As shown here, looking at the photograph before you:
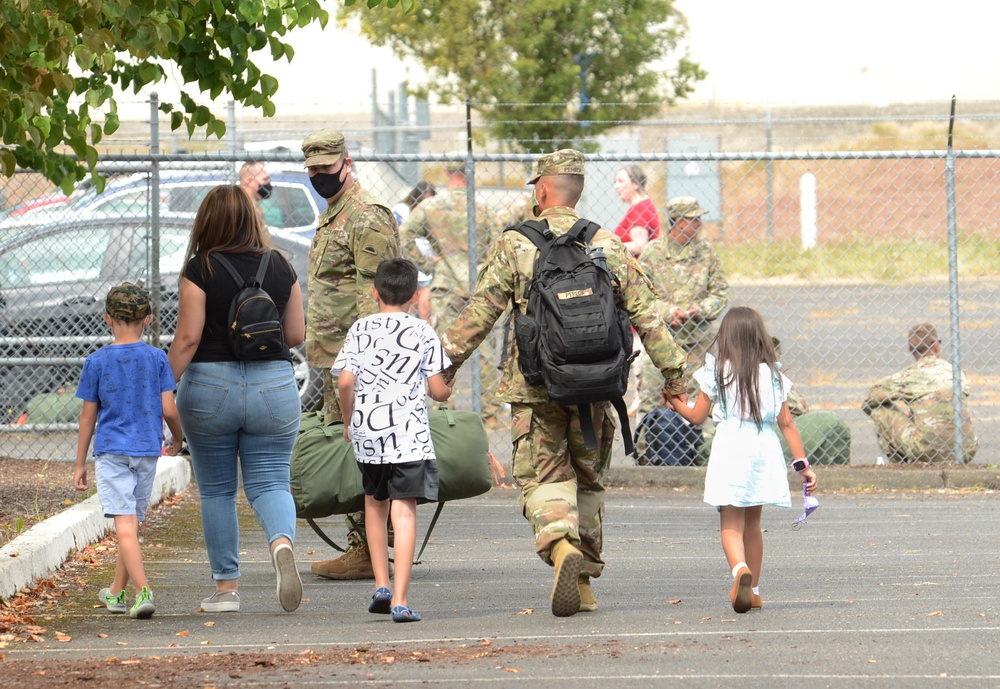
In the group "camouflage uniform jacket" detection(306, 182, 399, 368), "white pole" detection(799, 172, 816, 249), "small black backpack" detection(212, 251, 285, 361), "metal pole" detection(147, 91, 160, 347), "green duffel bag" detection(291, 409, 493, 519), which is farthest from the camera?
"white pole" detection(799, 172, 816, 249)

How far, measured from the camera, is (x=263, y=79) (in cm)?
648

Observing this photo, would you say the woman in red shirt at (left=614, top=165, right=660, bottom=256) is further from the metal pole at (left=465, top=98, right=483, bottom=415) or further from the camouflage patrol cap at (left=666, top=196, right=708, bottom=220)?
the metal pole at (left=465, top=98, right=483, bottom=415)

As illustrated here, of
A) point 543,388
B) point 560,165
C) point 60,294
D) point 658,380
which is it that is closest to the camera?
point 543,388

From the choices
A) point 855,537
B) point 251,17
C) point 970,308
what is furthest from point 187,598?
point 970,308

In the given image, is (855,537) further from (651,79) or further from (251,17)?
(651,79)

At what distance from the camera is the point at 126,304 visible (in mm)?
5902

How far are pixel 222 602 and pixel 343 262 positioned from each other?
165 cm

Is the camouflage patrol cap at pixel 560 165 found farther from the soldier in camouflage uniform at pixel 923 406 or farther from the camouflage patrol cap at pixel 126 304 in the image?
the soldier in camouflage uniform at pixel 923 406

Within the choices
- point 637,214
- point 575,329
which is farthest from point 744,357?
point 637,214

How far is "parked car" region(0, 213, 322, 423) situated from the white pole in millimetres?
14552

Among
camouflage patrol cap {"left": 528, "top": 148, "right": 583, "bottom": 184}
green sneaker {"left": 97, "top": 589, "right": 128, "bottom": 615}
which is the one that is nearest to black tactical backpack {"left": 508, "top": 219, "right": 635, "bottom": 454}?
camouflage patrol cap {"left": 528, "top": 148, "right": 583, "bottom": 184}

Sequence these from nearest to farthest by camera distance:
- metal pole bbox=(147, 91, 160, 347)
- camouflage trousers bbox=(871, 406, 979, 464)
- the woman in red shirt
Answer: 1. metal pole bbox=(147, 91, 160, 347)
2. camouflage trousers bbox=(871, 406, 979, 464)
3. the woman in red shirt

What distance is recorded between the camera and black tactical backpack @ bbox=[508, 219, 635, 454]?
18.3 feet

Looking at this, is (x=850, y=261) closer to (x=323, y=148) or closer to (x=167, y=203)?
(x=167, y=203)
